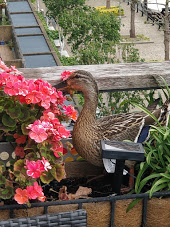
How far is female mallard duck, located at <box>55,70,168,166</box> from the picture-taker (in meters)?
3.02

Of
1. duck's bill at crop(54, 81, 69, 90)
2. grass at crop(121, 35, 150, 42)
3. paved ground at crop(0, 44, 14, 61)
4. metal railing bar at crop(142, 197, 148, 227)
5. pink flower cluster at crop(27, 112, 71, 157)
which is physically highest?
duck's bill at crop(54, 81, 69, 90)

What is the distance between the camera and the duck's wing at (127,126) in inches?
123

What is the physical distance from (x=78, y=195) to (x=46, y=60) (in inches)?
392

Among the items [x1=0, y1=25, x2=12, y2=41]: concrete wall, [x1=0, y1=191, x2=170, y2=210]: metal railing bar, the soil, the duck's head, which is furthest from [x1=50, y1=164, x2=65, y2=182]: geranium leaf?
[x1=0, y1=25, x2=12, y2=41]: concrete wall

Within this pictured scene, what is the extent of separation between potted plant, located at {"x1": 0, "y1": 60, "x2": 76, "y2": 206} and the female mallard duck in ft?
0.94

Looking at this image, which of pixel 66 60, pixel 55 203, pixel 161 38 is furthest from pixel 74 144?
pixel 161 38

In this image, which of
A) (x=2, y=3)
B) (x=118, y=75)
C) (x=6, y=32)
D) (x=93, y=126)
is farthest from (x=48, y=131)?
(x=2, y=3)

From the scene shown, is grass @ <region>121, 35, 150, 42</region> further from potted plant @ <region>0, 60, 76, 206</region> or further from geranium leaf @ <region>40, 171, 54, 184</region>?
geranium leaf @ <region>40, 171, 54, 184</region>

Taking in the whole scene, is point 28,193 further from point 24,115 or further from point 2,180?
point 24,115

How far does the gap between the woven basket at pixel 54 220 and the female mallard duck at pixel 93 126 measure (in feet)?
1.80

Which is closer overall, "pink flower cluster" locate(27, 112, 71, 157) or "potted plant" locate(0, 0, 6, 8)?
"pink flower cluster" locate(27, 112, 71, 157)

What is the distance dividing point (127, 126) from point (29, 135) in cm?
86

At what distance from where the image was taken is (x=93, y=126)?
309 centimetres

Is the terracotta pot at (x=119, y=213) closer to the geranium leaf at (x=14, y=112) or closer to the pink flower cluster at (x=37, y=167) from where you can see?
the pink flower cluster at (x=37, y=167)
